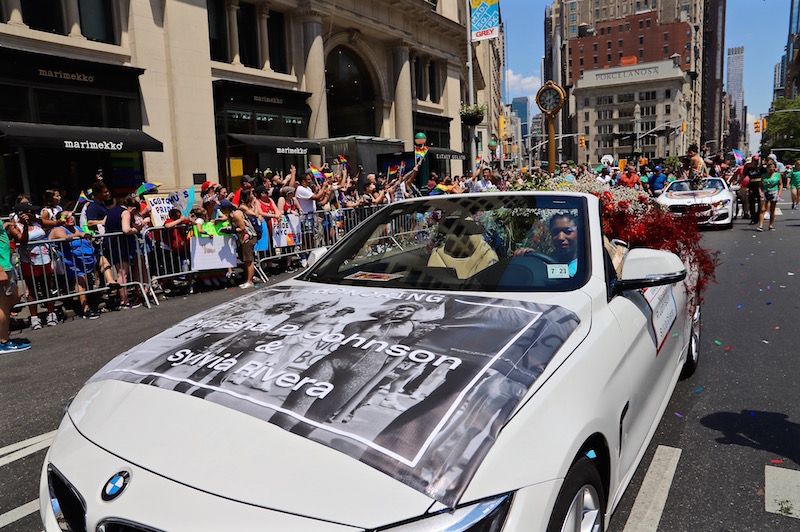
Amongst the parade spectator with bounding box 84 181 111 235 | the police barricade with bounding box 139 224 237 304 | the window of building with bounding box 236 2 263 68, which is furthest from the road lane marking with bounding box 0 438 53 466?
the window of building with bounding box 236 2 263 68

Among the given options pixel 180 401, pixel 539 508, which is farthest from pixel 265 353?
pixel 539 508

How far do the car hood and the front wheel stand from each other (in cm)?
17

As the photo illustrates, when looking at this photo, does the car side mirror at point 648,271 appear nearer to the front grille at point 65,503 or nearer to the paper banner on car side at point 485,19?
the front grille at point 65,503

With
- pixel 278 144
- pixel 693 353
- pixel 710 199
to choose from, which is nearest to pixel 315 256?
pixel 693 353

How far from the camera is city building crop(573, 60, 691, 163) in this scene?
12812 cm

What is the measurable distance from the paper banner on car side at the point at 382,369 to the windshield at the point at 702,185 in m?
17.0

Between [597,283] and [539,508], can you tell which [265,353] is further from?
[597,283]

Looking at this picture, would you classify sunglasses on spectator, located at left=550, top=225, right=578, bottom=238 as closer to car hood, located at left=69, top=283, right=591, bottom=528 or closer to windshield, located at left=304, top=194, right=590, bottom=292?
windshield, located at left=304, top=194, right=590, bottom=292

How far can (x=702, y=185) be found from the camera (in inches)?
671

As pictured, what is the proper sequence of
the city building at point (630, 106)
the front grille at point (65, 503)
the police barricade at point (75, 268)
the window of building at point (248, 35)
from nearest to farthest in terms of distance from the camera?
the front grille at point (65, 503) → the police barricade at point (75, 268) → the window of building at point (248, 35) → the city building at point (630, 106)

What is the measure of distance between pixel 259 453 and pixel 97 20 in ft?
60.2

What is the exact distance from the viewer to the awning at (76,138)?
519 inches

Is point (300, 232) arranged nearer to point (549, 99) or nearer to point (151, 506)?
point (549, 99)

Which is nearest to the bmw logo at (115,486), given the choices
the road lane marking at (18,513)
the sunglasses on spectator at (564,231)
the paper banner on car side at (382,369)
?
the paper banner on car side at (382,369)
